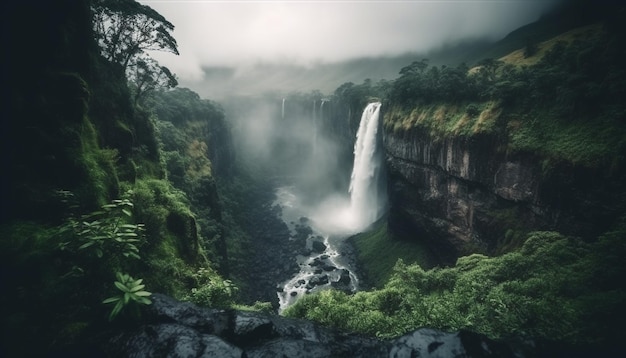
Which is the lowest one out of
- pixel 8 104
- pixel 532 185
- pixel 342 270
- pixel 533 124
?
pixel 342 270

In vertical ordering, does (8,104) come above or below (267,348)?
above

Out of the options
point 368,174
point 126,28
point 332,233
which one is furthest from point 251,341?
point 332,233

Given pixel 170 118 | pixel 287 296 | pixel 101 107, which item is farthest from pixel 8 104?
pixel 170 118

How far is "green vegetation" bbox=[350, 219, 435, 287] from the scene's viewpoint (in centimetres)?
4034

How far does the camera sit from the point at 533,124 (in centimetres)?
2603

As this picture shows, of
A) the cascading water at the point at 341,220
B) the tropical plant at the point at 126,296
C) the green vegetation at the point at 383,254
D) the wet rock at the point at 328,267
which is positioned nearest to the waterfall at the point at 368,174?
the cascading water at the point at 341,220

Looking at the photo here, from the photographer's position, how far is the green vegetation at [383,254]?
132 ft

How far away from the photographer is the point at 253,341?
777 cm

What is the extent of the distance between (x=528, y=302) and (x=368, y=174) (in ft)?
151

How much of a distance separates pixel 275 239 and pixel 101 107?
39735mm

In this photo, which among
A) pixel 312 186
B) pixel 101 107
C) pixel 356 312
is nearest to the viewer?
pixel 356 312

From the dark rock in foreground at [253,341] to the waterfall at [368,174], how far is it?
48939 millimetres

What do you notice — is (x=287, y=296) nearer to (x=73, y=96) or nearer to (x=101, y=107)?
(x=101, y=107)

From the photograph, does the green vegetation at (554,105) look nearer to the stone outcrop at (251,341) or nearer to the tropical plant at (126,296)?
the stone outcrop at (251,341)
